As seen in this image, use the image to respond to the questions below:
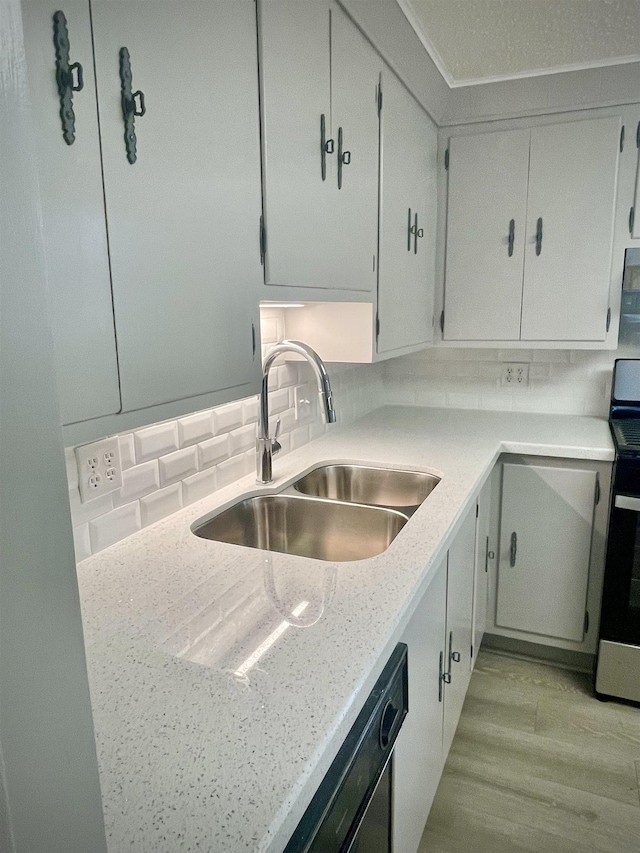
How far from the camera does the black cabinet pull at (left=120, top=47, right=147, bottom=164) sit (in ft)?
2.56

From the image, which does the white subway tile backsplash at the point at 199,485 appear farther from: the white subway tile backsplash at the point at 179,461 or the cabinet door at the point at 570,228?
the cabinet door at the point at 570,228

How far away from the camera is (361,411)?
8.91 ft

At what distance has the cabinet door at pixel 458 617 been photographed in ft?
5.22

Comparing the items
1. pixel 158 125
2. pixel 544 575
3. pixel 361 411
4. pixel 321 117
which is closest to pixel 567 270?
pixel 361 411

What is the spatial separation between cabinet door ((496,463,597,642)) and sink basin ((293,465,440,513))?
2.07 feet

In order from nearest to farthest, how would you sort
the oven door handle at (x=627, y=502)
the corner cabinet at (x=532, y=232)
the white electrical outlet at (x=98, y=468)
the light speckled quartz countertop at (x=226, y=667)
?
the light speckled quartz countertop at (x=226, y=667), the white electrical outlet at (x=98, y=468), the oven door handle at (x=627, y=502), the corner cabinet at (x=532, y=232)

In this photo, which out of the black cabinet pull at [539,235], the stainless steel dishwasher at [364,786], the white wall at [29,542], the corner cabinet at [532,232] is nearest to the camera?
the white wall at [29,542]

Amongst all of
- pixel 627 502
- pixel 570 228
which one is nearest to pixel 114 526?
pixel 627 502

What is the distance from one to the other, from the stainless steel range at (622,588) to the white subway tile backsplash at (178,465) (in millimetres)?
1461

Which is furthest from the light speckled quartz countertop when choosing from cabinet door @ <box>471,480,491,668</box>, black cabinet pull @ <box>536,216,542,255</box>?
black cabinet pull @ <box>536,216,542,255</box>

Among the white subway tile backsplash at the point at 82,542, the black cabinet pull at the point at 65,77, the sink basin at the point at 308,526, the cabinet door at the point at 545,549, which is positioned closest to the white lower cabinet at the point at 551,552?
the cabinet door at the point at 545,549

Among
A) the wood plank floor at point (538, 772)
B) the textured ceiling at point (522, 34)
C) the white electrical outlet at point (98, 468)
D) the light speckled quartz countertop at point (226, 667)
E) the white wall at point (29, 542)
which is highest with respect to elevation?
the textured ceiling at point (522, 34)

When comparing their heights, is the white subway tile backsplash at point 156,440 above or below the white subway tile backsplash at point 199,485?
above

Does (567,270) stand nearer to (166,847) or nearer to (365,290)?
(365,290)
